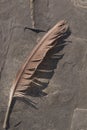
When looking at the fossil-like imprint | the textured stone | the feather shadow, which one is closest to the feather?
the feather shadow

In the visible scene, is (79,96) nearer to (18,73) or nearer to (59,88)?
(59,88)

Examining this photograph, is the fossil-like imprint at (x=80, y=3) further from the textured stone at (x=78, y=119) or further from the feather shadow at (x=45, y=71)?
the textured stone at (x=78, y=119)

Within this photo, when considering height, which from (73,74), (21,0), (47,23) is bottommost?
(73,74)

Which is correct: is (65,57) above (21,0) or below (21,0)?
below

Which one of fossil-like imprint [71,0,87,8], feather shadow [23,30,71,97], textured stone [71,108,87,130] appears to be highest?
fossil-like imprint [71,0,87,8]

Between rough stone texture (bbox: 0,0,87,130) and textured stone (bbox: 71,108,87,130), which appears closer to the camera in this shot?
rough stone texture (bbox: 0,0,87,130)

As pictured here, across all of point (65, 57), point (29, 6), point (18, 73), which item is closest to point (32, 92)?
point (18, 73)

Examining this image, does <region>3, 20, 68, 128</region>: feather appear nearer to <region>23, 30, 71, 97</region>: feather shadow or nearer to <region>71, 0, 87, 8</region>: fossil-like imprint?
<region>23, 30, 71, 97</region>: feather shadow
